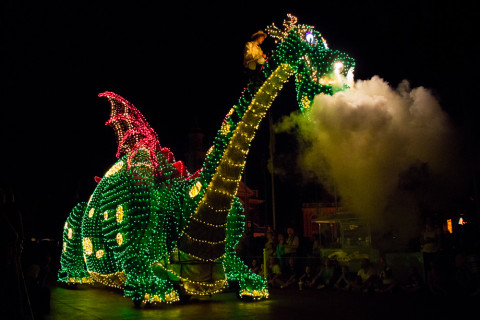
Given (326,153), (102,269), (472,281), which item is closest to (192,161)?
(326,153)

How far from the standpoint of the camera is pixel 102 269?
9617mm

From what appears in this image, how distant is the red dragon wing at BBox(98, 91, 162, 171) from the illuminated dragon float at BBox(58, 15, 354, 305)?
0.35m

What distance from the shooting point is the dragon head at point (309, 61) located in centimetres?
739

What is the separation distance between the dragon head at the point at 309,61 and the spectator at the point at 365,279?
14.2ft

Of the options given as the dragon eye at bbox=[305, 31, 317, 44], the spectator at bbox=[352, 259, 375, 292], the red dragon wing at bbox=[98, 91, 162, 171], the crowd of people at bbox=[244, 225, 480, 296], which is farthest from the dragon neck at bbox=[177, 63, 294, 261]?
the crowd of people at bbox=[244, 225, 480, 296]

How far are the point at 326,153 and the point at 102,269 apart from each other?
6743 millimetres

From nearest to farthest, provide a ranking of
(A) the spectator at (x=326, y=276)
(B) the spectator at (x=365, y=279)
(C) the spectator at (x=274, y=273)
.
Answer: (B) the spectator at (x=365, y=279)
(A) the spectator at (x=326, y=276)
(C) the spectator at (x=274, y=273)

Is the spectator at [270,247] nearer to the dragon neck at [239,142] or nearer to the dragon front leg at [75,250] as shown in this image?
the dragon front leg at [75,250]

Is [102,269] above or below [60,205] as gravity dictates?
below

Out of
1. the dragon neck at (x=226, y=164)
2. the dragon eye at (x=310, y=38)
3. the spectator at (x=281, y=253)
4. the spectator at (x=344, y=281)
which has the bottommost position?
the spectator at (x=344, y=281)

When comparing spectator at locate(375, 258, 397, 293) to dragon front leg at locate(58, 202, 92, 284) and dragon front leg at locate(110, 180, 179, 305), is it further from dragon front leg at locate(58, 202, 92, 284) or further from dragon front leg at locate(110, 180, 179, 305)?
dragon front leg at locate(58, 202, 92, 284)

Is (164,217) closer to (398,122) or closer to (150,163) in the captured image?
(150,163)

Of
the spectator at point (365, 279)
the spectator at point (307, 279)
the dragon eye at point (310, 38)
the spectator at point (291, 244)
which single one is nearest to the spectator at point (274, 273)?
the spectator at point (291, 244)

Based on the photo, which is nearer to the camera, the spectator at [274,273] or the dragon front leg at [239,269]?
the dragon front leg at [239,269]
